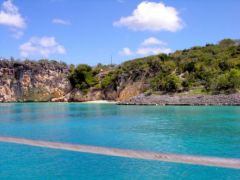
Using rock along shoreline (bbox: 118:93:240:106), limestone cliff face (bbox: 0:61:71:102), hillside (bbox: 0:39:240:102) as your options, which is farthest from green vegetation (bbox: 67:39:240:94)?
limestone cliff face (bbox: 0:61:71:102)

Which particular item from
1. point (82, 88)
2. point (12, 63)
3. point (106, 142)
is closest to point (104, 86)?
point (82, 88)

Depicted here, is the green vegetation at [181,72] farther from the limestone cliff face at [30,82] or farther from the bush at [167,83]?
the limestone cliff face at [30,82]

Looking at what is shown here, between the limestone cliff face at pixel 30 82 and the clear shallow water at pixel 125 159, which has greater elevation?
the limestone cliff face at pixel 30 82

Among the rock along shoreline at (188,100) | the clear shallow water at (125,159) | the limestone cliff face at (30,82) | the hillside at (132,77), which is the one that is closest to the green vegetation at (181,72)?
the hillside at (132,77)

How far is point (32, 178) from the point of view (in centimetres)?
1608

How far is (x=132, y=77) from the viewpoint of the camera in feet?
345

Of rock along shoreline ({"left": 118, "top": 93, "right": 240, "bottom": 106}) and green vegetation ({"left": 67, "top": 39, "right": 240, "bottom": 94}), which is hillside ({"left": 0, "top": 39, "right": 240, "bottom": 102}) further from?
rock along shoreline ({"left": 118, "top": 93, "right": 240, "bottom": 106})

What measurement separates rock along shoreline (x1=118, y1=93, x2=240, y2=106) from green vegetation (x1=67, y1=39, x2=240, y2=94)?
2.96 metres

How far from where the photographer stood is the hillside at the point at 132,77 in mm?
85312

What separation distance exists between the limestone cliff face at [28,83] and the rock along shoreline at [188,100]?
51.9 metres

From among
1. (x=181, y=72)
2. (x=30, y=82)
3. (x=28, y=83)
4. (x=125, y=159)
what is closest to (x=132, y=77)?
(x=181, y=72)

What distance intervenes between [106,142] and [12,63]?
11592 cm

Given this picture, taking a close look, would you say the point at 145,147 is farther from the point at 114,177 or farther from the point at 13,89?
the point at 13,89

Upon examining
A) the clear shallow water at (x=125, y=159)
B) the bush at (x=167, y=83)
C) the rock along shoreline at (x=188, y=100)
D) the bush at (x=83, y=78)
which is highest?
the bush at (x=83, y=78)
